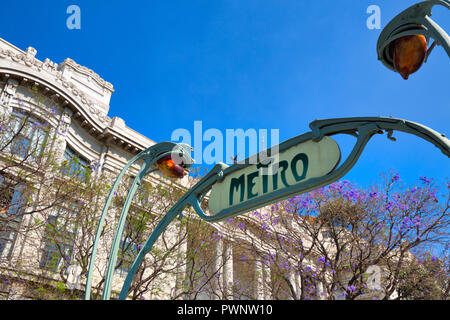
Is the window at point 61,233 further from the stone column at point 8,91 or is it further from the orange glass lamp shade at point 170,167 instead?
the orange glass lamp shade at point 170,167

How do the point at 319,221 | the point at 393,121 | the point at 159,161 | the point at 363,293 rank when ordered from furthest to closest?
the point at 319,221
the point at 363,293
the point at 159,161
the point at 393,121

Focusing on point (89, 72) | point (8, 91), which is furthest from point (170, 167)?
point (89, 72)

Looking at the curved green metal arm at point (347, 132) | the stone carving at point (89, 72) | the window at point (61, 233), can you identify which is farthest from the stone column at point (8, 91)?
the curved green metal arm at point (347, 132)

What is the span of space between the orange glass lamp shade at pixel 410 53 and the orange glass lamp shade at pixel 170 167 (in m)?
3.06

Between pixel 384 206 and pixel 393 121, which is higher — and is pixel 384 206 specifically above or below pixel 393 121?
above

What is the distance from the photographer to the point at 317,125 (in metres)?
3.54

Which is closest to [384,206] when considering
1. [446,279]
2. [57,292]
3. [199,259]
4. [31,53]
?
[446,279]

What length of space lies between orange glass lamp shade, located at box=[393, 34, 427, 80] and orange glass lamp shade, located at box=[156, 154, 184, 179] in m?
3.06

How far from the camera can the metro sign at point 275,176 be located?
11.2 feet

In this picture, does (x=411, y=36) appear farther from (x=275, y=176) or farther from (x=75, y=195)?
(x=75, y=195)

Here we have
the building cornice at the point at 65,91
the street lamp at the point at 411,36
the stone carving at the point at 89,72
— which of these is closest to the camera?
the street lamp at the point at 411,36

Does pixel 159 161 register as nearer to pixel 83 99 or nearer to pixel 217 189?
pixel 217 189

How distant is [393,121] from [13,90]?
69.0ft

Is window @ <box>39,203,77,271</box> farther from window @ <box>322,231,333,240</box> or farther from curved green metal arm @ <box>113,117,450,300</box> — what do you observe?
curved green metal arm @ <box>113,117,450,300</box>
